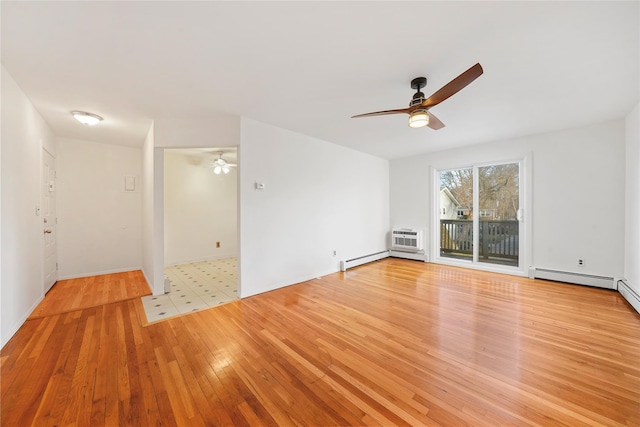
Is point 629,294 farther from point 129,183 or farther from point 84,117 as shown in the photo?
point 129,183

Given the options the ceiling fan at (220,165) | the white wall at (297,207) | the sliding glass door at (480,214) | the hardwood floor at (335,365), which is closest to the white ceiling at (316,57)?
the white wall at (297,207)

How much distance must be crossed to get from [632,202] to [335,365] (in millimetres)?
4523

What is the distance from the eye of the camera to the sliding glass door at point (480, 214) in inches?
181

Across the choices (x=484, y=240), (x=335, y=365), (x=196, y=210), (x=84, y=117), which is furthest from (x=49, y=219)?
(x=484, y=240)

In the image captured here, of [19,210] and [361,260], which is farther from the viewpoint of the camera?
[361,260]

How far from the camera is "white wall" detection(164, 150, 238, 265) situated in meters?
5.35

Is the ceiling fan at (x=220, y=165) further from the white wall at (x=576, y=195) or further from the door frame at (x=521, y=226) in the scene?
the white wall at (x=576, y=195)

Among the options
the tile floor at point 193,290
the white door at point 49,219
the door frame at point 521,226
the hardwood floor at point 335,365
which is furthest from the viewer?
the door frame at point 521,226

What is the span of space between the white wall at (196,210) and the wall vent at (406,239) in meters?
3.82

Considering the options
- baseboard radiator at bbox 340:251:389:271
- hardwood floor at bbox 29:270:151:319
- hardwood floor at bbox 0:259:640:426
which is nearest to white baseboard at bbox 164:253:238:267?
hardwood floor at bbox 29:270:151:319

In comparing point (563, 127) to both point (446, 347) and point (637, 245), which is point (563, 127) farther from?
A: point (446, 347)

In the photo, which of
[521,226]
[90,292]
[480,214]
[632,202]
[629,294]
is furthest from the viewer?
[480,214]

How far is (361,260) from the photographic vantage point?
17.3 ft

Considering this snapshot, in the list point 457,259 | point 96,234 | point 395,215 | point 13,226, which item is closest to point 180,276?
point 96,234
